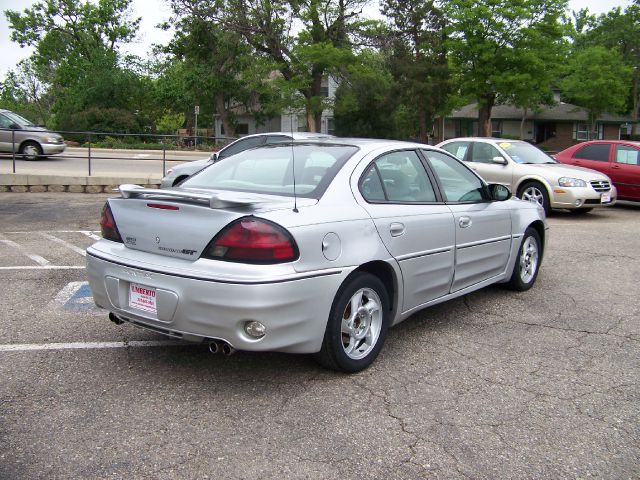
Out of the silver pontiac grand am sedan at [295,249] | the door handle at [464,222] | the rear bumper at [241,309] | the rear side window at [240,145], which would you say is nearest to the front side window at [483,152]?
the rear side window at [240,145]

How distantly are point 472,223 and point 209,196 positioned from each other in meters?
2.38

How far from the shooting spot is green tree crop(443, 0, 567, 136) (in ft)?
119

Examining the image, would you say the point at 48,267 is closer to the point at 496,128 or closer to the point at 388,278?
the point at 388,278

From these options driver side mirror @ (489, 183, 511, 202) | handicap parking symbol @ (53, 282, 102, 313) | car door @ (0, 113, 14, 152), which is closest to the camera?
handicap parking symbol @ (53, 282, 102, 313)

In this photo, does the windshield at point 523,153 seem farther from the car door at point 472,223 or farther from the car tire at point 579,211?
the car door at point 472,223

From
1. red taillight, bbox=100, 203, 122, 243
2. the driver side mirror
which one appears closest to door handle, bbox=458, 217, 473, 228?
the driver side mirror

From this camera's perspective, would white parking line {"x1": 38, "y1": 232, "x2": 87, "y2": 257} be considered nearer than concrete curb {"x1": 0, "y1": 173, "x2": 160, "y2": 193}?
Yes

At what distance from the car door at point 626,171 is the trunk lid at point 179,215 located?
1148cm

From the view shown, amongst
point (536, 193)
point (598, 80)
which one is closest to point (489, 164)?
point (536, 193)

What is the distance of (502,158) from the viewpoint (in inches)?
479

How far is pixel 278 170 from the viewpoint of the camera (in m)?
4.49

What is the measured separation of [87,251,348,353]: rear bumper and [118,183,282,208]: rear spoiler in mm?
469

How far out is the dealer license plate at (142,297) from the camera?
3.70m

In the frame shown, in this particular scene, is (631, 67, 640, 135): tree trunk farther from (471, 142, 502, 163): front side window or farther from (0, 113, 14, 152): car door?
(0, 113, 14, 152): car door
